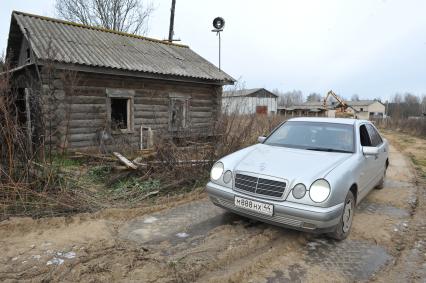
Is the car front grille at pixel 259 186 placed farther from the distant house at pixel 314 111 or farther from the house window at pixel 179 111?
the distant house at pixel 314 111

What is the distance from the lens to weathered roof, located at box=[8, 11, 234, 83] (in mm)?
9453

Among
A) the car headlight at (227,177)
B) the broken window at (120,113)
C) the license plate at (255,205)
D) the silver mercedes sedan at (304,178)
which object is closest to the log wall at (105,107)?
the broken window at (120,113)

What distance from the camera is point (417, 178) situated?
26.7 ft

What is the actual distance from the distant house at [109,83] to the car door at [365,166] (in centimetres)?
430

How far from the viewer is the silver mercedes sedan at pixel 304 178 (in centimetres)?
367

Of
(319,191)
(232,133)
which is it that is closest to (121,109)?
(232,133)

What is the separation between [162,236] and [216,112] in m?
10.2

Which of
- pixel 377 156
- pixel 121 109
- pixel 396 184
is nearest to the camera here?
pixel 377 156

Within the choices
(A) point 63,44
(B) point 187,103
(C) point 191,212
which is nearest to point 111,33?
(A) point 63,44

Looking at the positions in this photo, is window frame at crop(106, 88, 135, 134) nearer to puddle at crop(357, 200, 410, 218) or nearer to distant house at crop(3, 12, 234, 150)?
distant house at crop(3, 12, 234, 150)

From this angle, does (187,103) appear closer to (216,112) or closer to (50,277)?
(216,112)

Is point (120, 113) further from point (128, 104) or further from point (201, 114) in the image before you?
point (201, 114)

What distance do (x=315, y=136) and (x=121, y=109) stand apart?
9.02m

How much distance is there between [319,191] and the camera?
3664 mm
